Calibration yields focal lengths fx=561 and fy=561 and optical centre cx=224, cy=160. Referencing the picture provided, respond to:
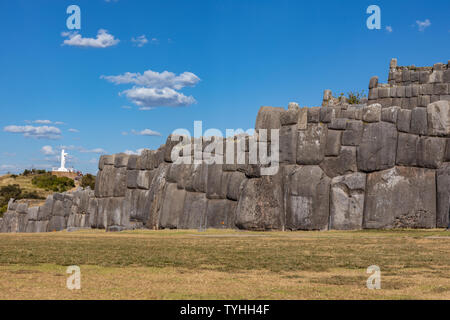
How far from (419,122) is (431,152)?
3.53 feet

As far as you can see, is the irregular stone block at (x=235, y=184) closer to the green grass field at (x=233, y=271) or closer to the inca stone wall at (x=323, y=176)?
the inca stone wall at (x=323, y=176)

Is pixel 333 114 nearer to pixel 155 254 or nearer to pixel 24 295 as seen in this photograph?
pixel 155 254

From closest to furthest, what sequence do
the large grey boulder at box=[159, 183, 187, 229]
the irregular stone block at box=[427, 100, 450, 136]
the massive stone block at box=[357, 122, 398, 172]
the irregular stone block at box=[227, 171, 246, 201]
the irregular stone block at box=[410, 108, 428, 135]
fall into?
the irregular stone block at box=[427, 100, 450, 136] < the irregular stone block at box=[410, 108, 428, 135] < the massive stone block at box=[357, 122, 398, 172] < the irregular stone block at box=[227, 171, 246, 201] < the large grey boulder at box=[159, 183, 187, 229]

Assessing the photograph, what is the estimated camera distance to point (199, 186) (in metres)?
23.8

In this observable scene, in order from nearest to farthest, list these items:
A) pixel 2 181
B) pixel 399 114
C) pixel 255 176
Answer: pixel 399 114, pixel 255 176, pixel 2 181

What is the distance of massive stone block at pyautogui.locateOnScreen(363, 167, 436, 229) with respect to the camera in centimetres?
1778

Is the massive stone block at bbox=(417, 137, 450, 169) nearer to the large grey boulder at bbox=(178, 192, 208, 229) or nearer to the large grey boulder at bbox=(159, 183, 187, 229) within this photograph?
the large grey boulder at bbox=(178, 192, 208, 229)

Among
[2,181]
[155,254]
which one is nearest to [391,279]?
[155,254]

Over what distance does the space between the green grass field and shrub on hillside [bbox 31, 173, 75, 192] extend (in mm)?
56332

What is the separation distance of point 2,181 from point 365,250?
68.8m

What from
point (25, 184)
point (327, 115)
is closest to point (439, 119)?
point (327, 115)

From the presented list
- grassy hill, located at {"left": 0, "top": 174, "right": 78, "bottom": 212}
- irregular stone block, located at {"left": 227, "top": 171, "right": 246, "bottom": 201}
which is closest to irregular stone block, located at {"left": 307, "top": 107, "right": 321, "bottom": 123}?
irregular stone block, located at {"left": 227, "top": 171, "right": 246, "bottom": 201}

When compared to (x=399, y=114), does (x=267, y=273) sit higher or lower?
lower

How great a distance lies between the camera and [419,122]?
18.2 meters
